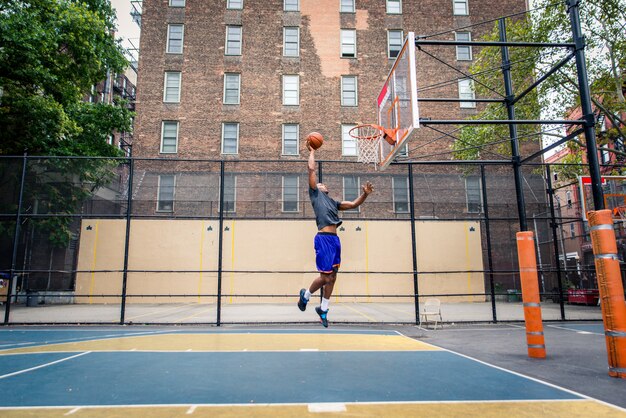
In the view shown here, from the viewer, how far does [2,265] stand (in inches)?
422

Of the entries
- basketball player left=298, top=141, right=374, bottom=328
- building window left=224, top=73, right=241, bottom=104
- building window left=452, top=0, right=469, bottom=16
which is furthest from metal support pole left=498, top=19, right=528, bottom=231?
building window left=452, top=0, right=469, bottom=16

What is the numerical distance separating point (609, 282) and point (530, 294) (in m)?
1.23

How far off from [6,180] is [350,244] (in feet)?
39.6

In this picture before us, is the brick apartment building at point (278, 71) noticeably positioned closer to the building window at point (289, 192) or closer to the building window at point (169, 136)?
the building window at point (169, 136)

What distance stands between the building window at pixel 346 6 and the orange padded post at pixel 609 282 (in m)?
23.0

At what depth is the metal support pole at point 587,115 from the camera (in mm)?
5488

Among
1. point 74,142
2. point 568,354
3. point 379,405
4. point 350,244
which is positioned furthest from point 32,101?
point 568,354

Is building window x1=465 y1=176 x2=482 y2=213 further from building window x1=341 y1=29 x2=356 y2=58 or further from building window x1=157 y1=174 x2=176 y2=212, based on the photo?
building window x1=341 y1=29 x2=356 y2=58

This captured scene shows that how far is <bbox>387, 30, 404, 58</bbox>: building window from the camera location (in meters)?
24.8

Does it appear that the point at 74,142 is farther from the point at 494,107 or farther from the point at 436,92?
the point at 436,92

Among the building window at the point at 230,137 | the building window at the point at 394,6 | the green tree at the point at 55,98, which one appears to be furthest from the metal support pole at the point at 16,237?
the building window at the point at 394,6

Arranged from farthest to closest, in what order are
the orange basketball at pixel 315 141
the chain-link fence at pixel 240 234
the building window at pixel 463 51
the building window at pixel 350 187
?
1. the building window at pixel 463 51
2. the building window at pixel 350 187
3. the chain-link fence at pixel 240 234
4. the orange basketball at pixel 315 141

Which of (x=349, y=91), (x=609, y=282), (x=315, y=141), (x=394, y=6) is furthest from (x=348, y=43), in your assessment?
(x=609, y=282)

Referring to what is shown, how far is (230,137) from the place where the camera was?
23.5 m
